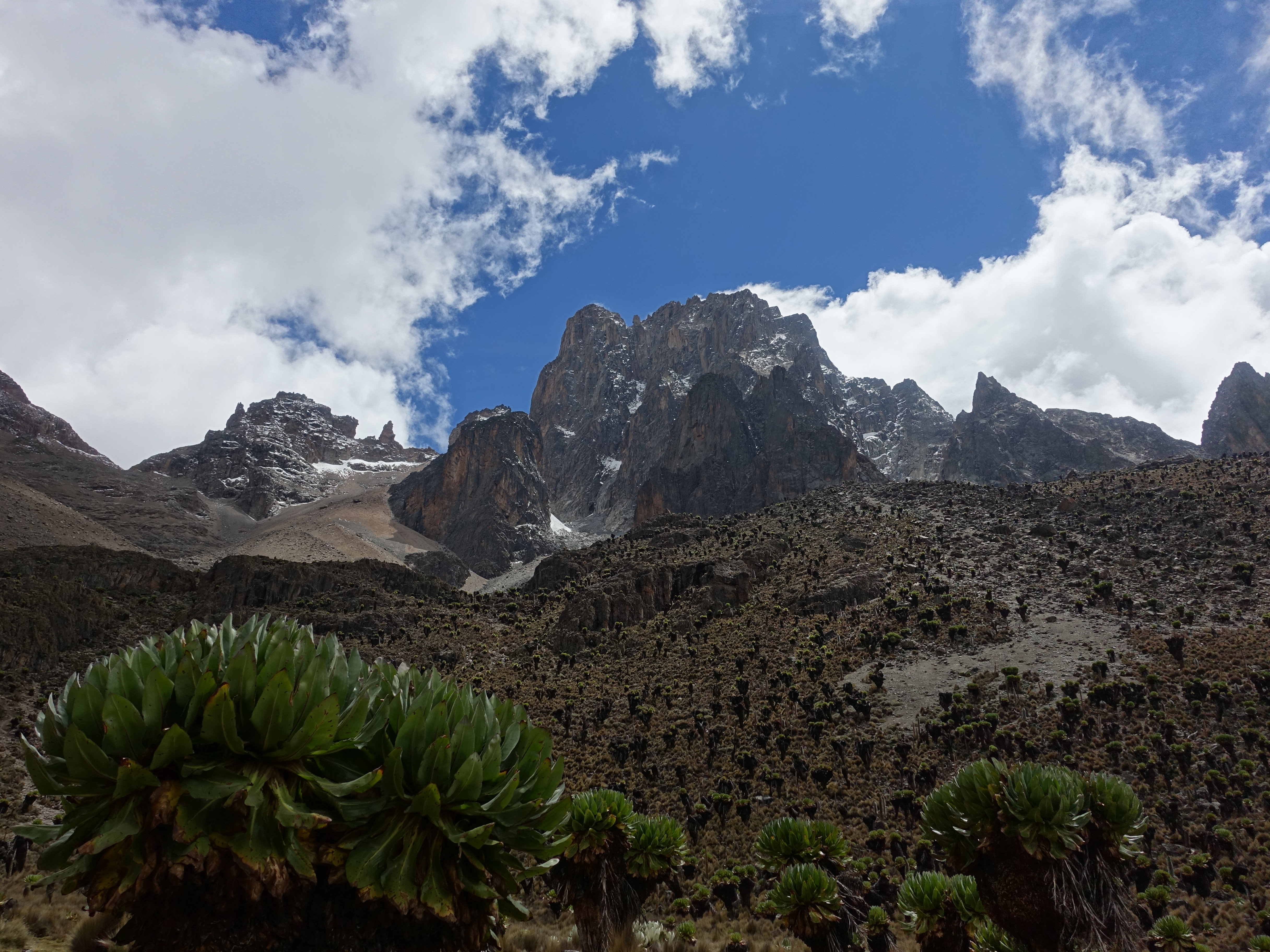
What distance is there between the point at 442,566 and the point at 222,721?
132 meters

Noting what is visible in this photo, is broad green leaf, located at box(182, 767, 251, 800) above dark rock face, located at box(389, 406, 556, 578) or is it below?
below

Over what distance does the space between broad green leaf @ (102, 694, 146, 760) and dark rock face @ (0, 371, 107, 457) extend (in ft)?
619

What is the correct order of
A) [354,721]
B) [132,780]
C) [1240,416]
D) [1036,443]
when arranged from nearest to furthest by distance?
[132,780], [354,721], [1240,416], [1036,443]

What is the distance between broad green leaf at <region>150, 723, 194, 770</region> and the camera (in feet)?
13.3

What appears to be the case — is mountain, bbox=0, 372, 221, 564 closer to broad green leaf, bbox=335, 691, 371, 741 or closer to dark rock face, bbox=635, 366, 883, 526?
dark rock face, bbox=635, 366, 883, 526

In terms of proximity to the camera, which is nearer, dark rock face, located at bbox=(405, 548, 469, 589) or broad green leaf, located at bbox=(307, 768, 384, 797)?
broad green leaf, located at bbox=(307, 768, 384, 797)

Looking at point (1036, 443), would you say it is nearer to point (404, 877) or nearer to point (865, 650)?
point (865, 650)

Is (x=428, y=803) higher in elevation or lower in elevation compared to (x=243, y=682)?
lower

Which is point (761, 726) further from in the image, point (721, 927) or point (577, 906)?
point (577, 906)

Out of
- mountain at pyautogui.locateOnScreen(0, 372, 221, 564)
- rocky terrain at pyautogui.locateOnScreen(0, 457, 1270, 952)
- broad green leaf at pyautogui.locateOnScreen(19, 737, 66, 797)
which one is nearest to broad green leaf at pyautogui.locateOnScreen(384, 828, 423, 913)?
→ broad green leaf at pyautogui.locateOnScreen(19, 737, 66, 797)

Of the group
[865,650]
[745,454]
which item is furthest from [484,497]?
[865,650]

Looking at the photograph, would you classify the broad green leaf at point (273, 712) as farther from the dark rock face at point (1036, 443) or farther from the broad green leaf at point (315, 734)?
the dark rock face at point (1036, 443)

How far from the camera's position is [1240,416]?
427 ft

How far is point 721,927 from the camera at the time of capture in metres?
17.0
